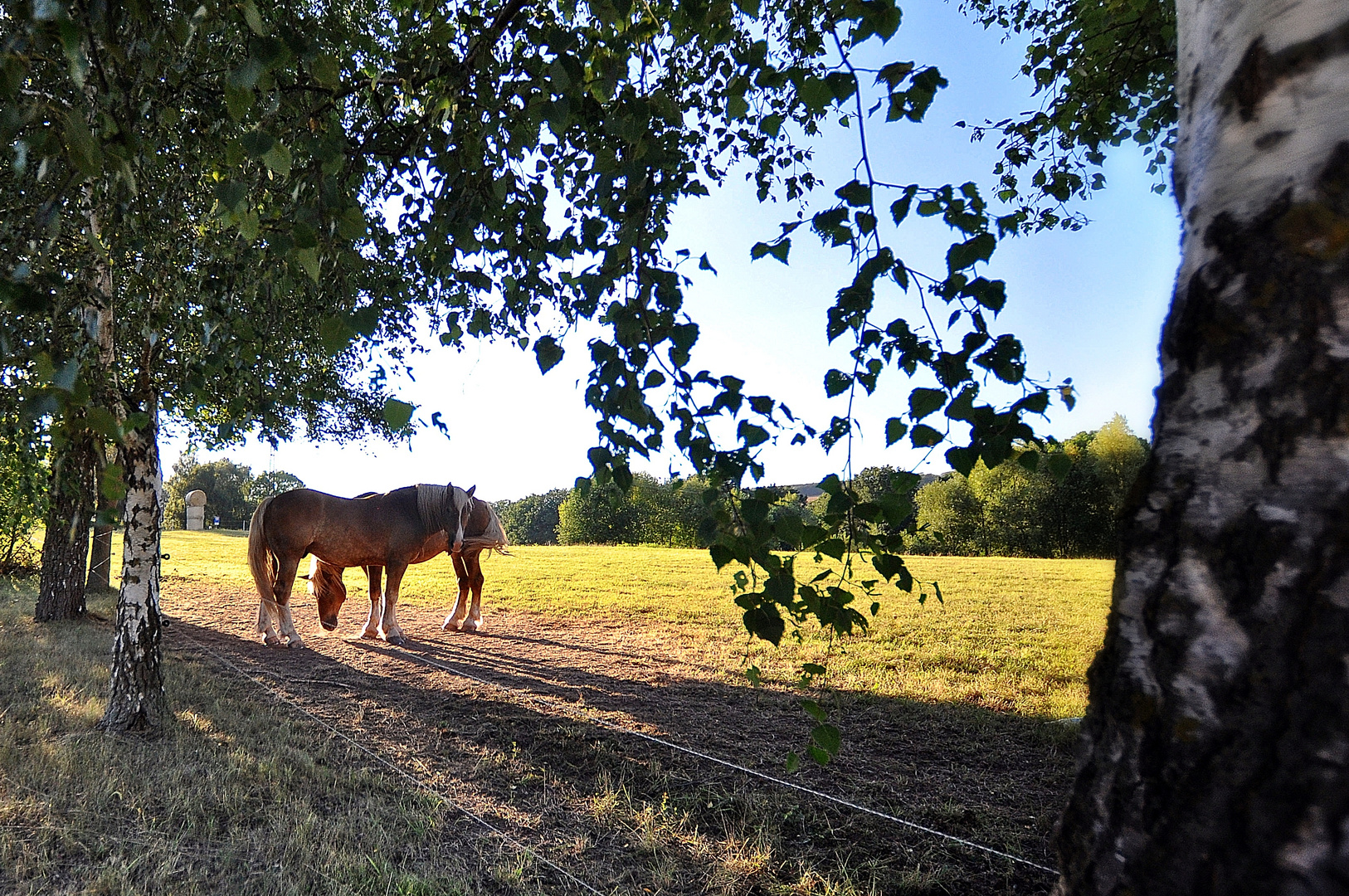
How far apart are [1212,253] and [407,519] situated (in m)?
8.62

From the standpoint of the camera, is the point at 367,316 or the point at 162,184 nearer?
the point at 367,316

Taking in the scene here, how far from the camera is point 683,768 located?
409 cm

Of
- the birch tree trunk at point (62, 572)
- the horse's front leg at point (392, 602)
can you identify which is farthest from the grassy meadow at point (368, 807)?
the horse's front leg at point (392, 602)

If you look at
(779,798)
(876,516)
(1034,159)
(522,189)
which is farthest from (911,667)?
(522,189)

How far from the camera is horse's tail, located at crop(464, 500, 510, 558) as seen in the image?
8672 mm

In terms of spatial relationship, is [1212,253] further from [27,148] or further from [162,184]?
[162,184]

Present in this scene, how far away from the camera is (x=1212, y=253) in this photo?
0.87m

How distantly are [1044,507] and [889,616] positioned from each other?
2221 centimetres

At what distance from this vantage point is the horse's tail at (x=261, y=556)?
7.47 metres

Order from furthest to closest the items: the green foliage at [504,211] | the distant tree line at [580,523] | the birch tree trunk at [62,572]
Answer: the distant tree line at [580,523], the birch tree trunk at [62,572], the green foliage at [504,211]

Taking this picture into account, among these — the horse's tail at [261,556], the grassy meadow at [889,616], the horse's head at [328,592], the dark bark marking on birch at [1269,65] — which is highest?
the dark bark marking on birch at [1269,65]

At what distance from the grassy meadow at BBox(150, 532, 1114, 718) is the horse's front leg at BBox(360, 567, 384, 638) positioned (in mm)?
2422

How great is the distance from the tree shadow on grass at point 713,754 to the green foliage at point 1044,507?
17627 millimetres

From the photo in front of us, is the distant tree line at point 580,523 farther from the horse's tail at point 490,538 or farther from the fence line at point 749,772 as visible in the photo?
the fence line at point 749,772
